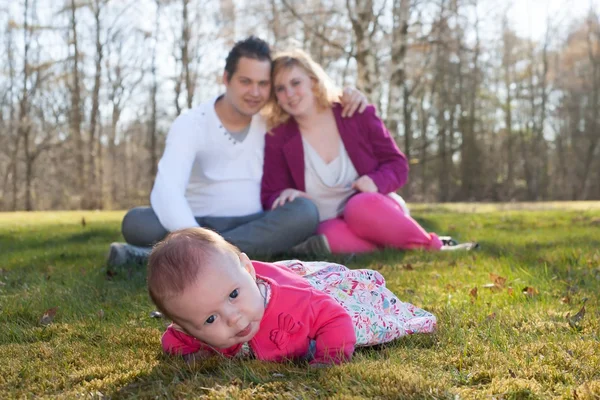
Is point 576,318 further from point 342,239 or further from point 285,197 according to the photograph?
point 285,197

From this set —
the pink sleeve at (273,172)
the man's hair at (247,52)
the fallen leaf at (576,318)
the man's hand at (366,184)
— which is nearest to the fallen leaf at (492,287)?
the fallen leaf at (576,318)

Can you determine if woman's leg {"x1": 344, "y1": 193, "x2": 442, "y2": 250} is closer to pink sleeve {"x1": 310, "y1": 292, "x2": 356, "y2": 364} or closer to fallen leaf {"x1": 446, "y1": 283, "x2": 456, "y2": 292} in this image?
fallen leaf {"x1": 446, "y1": 283, "x2": 456, "y2": 292}

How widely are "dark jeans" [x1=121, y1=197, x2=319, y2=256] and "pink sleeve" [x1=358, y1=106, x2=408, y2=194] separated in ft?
2.15

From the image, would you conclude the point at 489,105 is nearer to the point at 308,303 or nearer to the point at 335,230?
the point at 335,230

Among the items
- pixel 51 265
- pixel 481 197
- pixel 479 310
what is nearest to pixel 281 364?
pixel 479 310

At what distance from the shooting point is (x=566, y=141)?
1297 inches

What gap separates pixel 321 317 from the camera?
2.21 metres

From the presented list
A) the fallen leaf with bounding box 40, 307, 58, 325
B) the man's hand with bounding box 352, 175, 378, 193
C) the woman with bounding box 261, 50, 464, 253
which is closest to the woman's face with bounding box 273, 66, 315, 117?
the woman with bounding box 261, 50, 464, 253

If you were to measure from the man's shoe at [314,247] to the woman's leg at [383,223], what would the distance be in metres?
0.28

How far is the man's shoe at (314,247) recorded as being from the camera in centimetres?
480

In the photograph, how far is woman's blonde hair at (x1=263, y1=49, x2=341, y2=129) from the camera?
15.0 feet

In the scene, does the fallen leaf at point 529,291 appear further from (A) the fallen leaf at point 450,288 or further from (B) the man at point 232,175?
(B) the man at point 232,175

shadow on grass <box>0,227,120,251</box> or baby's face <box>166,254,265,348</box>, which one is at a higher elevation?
baby's face <box>166,254,265,348</box>

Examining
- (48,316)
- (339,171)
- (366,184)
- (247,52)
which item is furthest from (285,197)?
(48,316)
